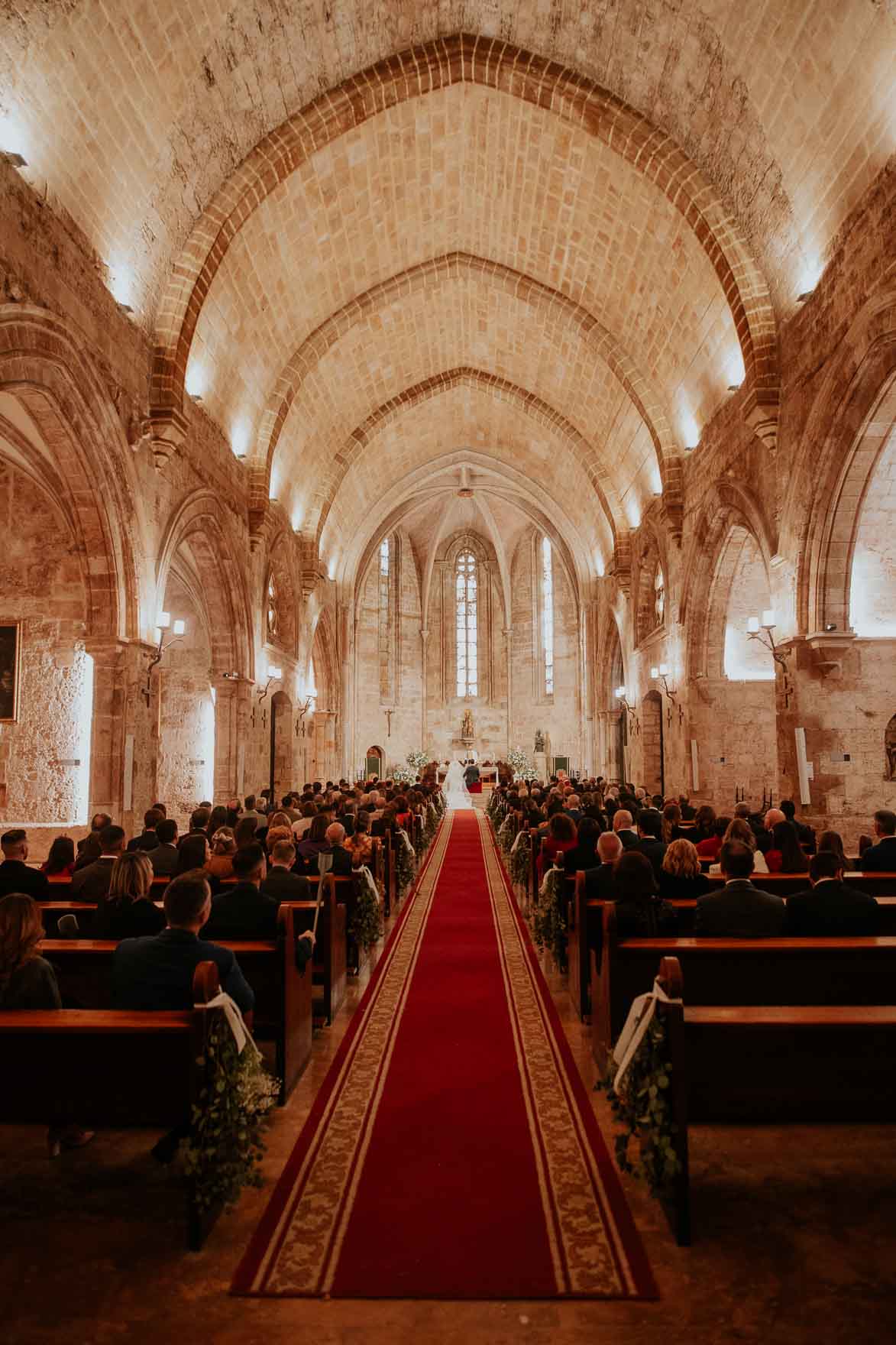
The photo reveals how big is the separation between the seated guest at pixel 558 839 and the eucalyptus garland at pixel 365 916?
1722 millimetres

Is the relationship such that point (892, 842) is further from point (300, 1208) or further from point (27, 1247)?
point (27, 1247)

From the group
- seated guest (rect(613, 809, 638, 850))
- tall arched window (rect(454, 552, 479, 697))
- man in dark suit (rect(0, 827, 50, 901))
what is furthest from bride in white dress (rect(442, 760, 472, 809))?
man in dark suit (rect(0, 827, 50, 901))

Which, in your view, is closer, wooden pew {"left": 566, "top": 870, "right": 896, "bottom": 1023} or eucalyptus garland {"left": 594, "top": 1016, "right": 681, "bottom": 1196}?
eucalyptus garland {"left": 594, "top": 1016, "right": 681, "bottom": 1196}

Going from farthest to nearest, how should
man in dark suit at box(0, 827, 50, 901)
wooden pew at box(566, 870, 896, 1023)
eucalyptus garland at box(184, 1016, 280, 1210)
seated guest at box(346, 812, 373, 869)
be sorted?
seated guest at box(346, 812, 373, 869) < man in dark suit at box(0, 827, 50, 901) < wooden pew at box(566, 870, 896, 1023) < eucalyptus garland at box(184, 1016, 280, 1210)

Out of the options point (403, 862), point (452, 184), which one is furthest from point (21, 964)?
point (452, 184)

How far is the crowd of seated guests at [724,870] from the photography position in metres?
4.62

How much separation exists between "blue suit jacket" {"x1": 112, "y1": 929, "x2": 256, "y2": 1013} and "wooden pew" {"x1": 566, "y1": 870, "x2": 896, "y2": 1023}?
7.90ft

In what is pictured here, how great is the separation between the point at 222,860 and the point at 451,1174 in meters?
3.08

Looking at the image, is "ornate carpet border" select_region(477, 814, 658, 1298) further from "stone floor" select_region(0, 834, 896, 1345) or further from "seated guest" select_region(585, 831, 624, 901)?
"seated guest" select_region(585, 831, 624, 901)

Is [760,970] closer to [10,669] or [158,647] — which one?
[158,647]

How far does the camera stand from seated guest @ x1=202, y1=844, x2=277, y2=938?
484 centimetres

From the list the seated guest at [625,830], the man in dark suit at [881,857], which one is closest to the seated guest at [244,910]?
the seated guest at [625,830]

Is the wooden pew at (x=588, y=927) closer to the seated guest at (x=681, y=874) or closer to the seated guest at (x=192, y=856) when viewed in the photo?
the seated guest at (x=681, y=874)

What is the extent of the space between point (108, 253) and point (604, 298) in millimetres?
10130
